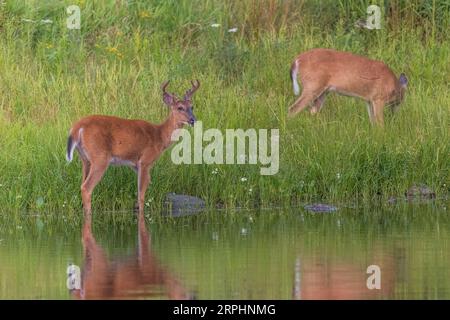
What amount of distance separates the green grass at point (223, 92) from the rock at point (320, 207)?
0.18 meters

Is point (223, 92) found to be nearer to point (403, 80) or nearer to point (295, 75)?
point (295, 75)

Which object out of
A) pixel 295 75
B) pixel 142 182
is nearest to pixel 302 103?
pixel 295 75

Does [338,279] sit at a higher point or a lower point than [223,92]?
lower

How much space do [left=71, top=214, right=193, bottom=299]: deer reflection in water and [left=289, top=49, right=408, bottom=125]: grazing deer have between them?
223 inches

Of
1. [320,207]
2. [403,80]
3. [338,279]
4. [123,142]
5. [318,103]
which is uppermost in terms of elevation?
[403,80]

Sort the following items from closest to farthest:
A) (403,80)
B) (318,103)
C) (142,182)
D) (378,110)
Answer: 1. (142,182)
2. (378,110)
3. (403,80)
4. (318,103)

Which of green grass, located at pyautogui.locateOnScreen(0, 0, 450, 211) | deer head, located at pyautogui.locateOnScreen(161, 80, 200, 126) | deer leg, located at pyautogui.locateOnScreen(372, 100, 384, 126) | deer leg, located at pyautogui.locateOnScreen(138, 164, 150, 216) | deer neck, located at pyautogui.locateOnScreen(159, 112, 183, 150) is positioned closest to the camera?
deer leg, located at pyautogui.locateOnScreen(138, 164, 150, 216)

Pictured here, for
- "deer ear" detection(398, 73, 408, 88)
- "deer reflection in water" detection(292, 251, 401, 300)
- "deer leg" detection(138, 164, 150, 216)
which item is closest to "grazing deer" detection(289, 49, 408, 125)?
"deer ear" detection(398, 73, 408, 88)

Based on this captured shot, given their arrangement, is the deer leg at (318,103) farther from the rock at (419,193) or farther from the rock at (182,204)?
the rock at (182,204)

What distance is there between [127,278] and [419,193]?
5110mm

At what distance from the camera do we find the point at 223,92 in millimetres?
16641

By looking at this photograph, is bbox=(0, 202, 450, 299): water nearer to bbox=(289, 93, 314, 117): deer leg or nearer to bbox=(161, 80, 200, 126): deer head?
bbox=(161, 80, 200, 126): deer head

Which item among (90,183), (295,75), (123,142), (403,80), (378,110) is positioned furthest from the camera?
(295,75)

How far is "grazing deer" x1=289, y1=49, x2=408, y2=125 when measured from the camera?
1736 cm
